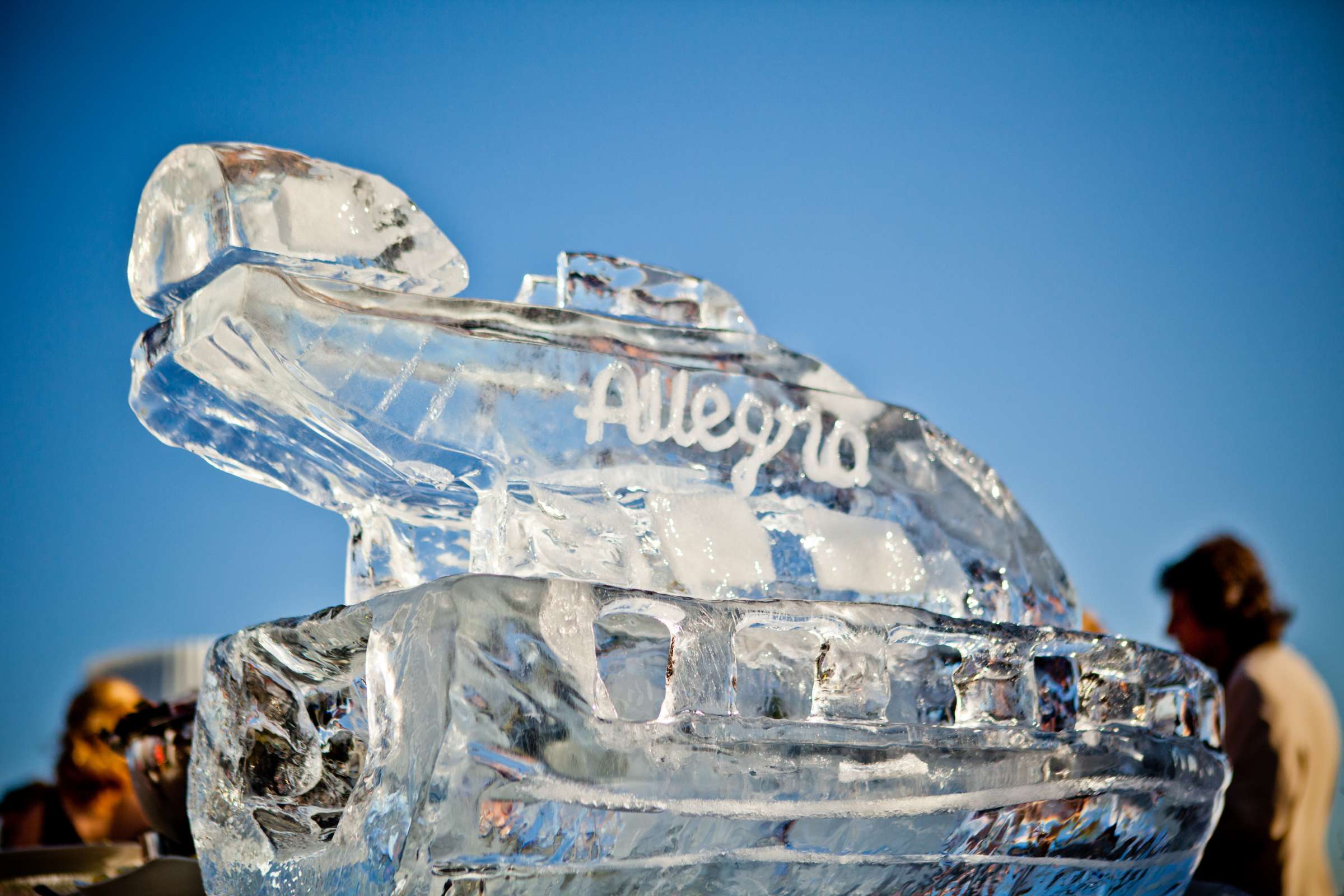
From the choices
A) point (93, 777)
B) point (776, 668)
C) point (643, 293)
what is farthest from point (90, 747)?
point (776, 668)

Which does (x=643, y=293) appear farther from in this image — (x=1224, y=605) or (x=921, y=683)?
(x=1224, y=605)

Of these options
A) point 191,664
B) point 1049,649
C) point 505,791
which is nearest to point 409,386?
point 505,791

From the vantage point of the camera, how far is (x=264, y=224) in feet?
1.75

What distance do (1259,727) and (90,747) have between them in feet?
6.00

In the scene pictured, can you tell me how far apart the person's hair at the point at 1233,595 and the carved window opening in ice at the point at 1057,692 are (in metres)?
1.50

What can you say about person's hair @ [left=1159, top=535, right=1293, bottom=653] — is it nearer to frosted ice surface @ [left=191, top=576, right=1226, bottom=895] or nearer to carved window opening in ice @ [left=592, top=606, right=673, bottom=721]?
frosted ice surface @ [left=191, top=576, right=1226, bottom=895]

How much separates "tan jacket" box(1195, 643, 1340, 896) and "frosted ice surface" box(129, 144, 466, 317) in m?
1.19

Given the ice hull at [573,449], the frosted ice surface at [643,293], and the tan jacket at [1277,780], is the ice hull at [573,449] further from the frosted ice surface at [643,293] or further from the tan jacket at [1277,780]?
the tan jacket at [1277,780]

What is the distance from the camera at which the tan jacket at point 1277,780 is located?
55.9 inches

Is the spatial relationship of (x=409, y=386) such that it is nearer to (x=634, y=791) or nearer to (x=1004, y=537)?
(x=634, y=791)

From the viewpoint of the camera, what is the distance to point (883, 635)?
492 millimetres

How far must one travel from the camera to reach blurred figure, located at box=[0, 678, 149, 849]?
1775 mm

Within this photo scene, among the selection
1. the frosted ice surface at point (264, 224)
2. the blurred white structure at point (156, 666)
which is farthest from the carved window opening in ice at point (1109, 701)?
the blurred white structure at point (156, 666)

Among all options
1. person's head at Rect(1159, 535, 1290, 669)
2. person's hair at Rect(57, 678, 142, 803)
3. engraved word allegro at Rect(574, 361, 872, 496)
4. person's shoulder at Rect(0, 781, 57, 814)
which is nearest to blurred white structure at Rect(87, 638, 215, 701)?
person's shoulder at Rect(0, 781, 57, 814)
